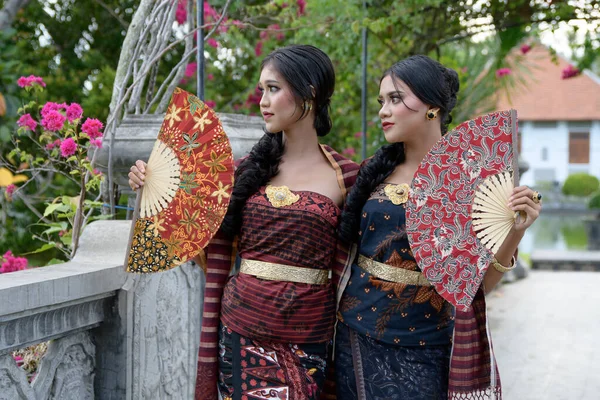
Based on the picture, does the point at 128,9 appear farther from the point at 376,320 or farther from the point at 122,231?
the point at 376,320

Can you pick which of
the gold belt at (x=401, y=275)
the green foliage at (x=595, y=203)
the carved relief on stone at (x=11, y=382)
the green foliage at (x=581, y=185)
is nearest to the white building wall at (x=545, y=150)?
the green foliage at (x=581, y=185)

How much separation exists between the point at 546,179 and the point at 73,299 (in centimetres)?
2783

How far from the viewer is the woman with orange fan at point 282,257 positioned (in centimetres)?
187

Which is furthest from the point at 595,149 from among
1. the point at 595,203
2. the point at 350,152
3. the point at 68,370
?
the point at 68,370

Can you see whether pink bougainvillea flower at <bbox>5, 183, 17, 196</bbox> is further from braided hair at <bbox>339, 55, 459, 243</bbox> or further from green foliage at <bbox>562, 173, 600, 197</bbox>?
green foliage at <bbox>562, 173, 600, 197</bbox>

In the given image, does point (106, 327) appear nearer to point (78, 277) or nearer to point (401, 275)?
point (78, 277)

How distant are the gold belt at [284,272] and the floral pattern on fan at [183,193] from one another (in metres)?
0.16

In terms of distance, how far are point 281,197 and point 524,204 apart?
2.16 feet

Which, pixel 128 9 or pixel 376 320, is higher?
pixel 128 9

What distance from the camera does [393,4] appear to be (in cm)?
429

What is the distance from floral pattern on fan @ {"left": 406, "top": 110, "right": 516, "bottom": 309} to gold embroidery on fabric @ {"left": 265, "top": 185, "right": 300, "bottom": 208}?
1.08ft

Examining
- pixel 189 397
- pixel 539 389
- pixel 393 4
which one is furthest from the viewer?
pixel 393 4

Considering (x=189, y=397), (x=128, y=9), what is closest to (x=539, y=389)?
(x=189, y=397)

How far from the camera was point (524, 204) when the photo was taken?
1650 millimetres
